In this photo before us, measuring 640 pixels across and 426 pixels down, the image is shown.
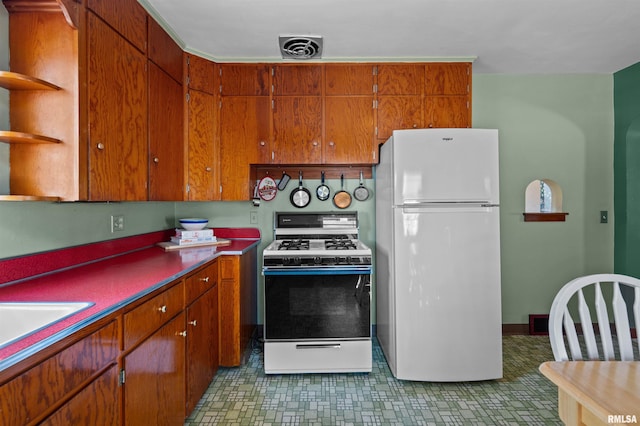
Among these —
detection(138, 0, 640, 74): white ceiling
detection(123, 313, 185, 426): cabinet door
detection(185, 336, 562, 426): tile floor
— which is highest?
detection(138, 0, 640, 74): white ceiling

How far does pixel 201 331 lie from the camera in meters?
2.16

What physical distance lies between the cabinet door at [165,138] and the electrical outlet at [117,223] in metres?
0.30

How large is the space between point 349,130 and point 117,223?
5.87 ft

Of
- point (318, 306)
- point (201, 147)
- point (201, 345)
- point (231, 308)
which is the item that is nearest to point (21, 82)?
point (201, 147)

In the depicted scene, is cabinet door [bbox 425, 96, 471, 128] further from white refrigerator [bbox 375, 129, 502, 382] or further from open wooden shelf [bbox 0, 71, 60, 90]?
open wooden shelf [bbox 0, 71, 60, 90]

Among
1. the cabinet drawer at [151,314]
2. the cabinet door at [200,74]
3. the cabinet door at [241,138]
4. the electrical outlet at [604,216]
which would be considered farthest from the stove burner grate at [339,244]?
the electrical outlet at [604,216]

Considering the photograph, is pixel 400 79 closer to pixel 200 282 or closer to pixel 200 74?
pixel 200 74

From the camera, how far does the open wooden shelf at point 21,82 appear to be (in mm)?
1310

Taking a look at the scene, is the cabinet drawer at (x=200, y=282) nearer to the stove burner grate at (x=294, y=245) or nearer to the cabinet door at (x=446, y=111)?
the stove burner grate at (x=294, y=245)

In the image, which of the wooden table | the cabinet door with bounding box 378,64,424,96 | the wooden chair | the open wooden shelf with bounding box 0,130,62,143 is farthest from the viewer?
the cabinet door with bounding box 378,64,424,96

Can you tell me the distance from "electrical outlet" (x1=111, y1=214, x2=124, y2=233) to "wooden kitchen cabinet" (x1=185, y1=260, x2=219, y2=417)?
641 mm

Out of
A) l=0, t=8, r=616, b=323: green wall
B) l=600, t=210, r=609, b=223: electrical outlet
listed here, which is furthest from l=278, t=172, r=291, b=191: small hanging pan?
l=600, t=210, r=609, b=223: electrical outlet

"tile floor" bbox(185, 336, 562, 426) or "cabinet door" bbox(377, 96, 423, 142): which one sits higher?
"cabinet door" bbox(377, 96, 423, 142)

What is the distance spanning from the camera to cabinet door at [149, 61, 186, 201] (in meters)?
2.20
